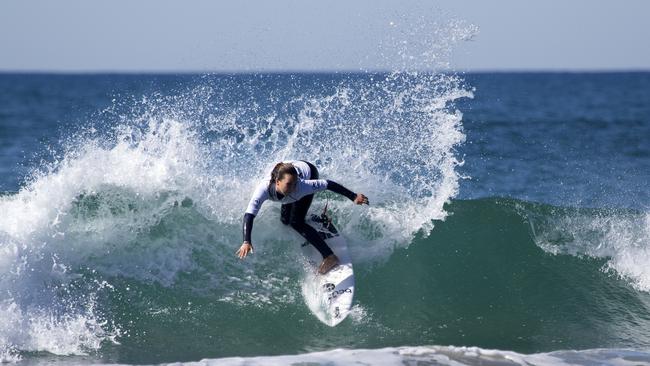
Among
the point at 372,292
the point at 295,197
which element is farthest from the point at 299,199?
the point at 372,292

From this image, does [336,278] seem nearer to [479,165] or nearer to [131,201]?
[131,201]

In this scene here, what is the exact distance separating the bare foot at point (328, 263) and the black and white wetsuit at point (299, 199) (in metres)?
0.05

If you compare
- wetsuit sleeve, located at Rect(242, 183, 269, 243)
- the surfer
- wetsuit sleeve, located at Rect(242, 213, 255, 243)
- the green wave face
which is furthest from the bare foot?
wetsuit sleeve, located at Rect(242, 213, 255, 243)

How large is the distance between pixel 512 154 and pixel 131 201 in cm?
1008

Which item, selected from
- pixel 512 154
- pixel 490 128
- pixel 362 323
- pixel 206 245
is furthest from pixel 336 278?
pixel 490 128

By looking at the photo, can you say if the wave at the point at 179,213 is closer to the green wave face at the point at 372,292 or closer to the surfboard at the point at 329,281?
the green wave face at the point at 372,292

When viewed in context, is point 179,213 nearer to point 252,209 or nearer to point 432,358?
A: point 252,209

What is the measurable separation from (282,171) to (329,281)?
4.58ft

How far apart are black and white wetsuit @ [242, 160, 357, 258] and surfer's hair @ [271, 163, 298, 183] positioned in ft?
0.30

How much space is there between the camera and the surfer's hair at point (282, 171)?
7.57 metres

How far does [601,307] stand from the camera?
8953 millimetres

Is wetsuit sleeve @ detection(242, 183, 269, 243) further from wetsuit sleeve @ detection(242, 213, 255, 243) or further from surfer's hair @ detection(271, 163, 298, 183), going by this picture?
surfer's hair @ detection(271, 163, 298, 183)

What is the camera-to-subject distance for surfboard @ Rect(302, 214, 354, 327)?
8109 mm

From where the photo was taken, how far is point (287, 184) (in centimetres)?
754
